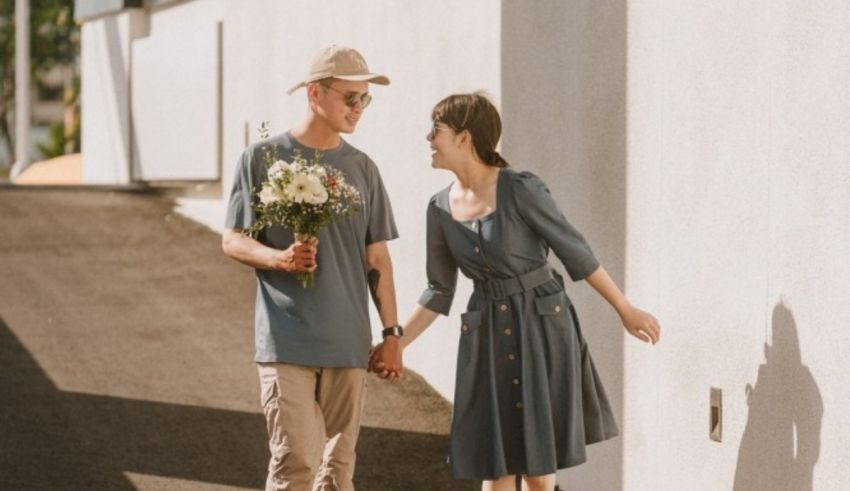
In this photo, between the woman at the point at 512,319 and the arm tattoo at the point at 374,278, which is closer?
the woman at the point at 512,319

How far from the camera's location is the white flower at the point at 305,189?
5.81 m

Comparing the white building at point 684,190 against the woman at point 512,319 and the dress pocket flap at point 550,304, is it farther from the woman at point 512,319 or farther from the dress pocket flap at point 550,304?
the dress pocket flap at point 550,304

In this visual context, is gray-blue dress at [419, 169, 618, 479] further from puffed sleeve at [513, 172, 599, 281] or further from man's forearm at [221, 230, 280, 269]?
man's forearm at [221, 230, 280, 269]

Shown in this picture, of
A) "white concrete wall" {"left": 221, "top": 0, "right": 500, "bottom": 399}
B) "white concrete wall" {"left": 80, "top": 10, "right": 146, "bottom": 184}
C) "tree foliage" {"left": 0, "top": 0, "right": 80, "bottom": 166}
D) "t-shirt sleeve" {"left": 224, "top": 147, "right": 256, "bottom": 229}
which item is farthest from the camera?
"tree foliage" {"left": 0, "top": 0, "right": 80, "bottom": 166}

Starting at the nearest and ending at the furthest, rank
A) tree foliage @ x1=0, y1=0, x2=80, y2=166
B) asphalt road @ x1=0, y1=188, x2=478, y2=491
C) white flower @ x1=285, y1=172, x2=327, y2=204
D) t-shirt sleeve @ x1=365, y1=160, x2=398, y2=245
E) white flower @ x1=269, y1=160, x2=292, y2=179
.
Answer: white flower @ x1=285, y1=172, x2=327, y2=204
white flower @ x1=269, y1=160, x2=292, y2=179
t-shirt sleeve @ x1=365, y1=160, x2=398, y2=245
asphalt road @ x1=0, y1=188, x2=478, y2=491
tree foliage @ x1=0, y1=0, x2=80, y2=166

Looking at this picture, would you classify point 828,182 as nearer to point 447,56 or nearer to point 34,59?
point 447,56

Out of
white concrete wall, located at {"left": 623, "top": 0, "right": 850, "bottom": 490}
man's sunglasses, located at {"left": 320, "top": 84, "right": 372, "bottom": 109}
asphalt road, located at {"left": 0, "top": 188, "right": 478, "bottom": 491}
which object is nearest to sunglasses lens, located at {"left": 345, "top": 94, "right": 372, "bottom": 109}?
man's sunglasses, located at {"left": 320, "top": 84, "right": 372, "bottom": 109}

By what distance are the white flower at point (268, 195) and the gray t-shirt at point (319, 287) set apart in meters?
0.17

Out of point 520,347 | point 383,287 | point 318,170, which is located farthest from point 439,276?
point 318,170

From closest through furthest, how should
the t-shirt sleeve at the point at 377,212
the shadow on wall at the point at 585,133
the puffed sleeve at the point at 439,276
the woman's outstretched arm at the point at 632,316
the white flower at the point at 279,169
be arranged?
the white flower at the point at 279,169
the woman's outstretched arm at the point at 632,316
the t-shirt sleeve at the point at 377,212
the puffed sleeve at the point at 439,276
the shadow on wall at the point at 585,133

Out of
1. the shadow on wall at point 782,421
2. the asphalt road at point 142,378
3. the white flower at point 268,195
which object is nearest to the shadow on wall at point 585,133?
the asphalt road at point 142,378

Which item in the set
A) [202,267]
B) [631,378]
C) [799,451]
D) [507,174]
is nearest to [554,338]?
[507,174]

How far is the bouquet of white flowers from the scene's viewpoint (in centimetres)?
584

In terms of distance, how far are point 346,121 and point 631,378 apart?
8.37ft
